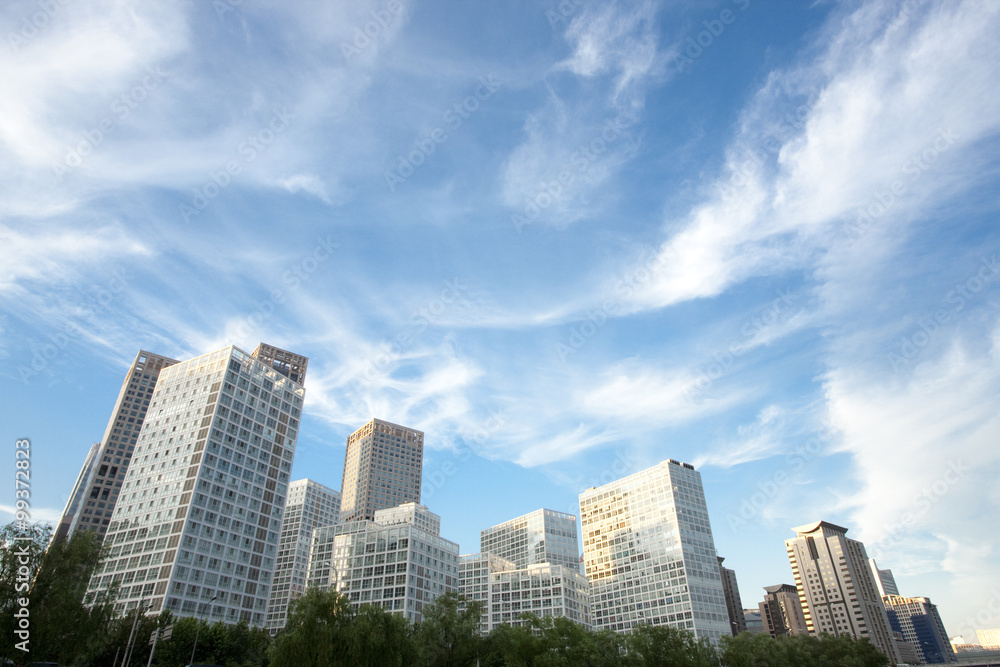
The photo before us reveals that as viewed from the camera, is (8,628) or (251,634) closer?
(8,628)

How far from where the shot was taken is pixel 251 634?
89500 millimetres

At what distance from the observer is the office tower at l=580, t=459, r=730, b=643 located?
15025cm

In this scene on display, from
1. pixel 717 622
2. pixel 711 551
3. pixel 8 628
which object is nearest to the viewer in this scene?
pixel 8 628

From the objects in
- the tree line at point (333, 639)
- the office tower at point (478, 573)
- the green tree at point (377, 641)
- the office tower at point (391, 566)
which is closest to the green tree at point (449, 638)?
the tree line at point (333, 639)

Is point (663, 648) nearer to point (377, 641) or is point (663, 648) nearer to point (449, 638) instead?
point (449, 638)

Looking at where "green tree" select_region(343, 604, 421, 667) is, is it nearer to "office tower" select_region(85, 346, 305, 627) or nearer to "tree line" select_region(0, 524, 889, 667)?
"tree line" select_region(0, 524, 889, 667)

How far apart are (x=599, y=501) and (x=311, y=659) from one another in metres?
153

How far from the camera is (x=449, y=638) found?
66.7m

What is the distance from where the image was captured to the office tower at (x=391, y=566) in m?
141

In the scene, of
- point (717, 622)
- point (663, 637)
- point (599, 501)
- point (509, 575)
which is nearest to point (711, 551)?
point (717, 622)

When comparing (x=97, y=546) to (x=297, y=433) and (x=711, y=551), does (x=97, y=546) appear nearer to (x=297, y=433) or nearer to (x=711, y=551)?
(x=297, y=433)

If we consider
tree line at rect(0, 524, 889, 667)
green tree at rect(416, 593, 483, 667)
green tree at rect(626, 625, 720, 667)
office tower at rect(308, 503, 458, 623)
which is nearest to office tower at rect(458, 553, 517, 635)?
office tower at rect(308, 503, 458, 623)


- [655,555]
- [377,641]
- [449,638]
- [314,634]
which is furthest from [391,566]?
[314,634]

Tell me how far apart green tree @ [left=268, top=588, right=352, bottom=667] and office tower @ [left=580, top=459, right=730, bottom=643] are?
394 feet
